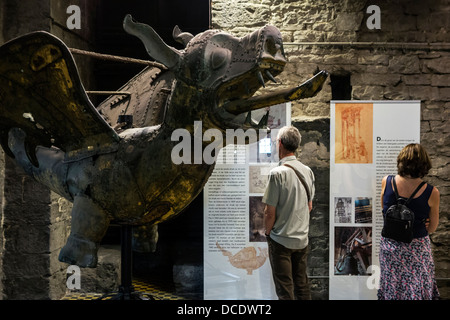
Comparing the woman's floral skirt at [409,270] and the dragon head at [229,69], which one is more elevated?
the dragon head at [229,69]

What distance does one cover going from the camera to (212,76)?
1.74 metres

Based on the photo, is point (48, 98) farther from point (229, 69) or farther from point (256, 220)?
point (256, 220)

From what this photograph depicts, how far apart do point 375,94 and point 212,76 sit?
8.80 ft

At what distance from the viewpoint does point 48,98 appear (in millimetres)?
2062

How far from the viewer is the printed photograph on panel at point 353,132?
3.81 metres

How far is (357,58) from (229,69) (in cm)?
266

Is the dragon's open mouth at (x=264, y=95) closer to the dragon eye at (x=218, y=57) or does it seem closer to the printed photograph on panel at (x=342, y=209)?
the dragon eye at (x=218, y=57)

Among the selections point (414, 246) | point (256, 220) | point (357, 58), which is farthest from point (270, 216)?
point (357, 58)

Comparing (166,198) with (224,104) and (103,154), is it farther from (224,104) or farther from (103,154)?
(224,104)

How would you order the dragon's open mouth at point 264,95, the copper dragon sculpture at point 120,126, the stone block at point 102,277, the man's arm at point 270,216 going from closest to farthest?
the dragon's open mouth at point 264,95, the copper dragon sculpture at point 120,126, the man's arm at point 270,216, the stone block at point 102,277

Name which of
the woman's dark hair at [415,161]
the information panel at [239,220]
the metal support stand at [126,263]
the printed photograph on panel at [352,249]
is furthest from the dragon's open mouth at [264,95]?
the printed photograph on panel at [352,249]

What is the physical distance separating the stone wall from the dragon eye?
92.0 inches

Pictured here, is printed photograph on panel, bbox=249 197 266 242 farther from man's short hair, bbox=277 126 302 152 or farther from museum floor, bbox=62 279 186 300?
museum floor, bbox=62 279 186 300

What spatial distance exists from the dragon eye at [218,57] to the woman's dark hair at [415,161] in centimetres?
185
